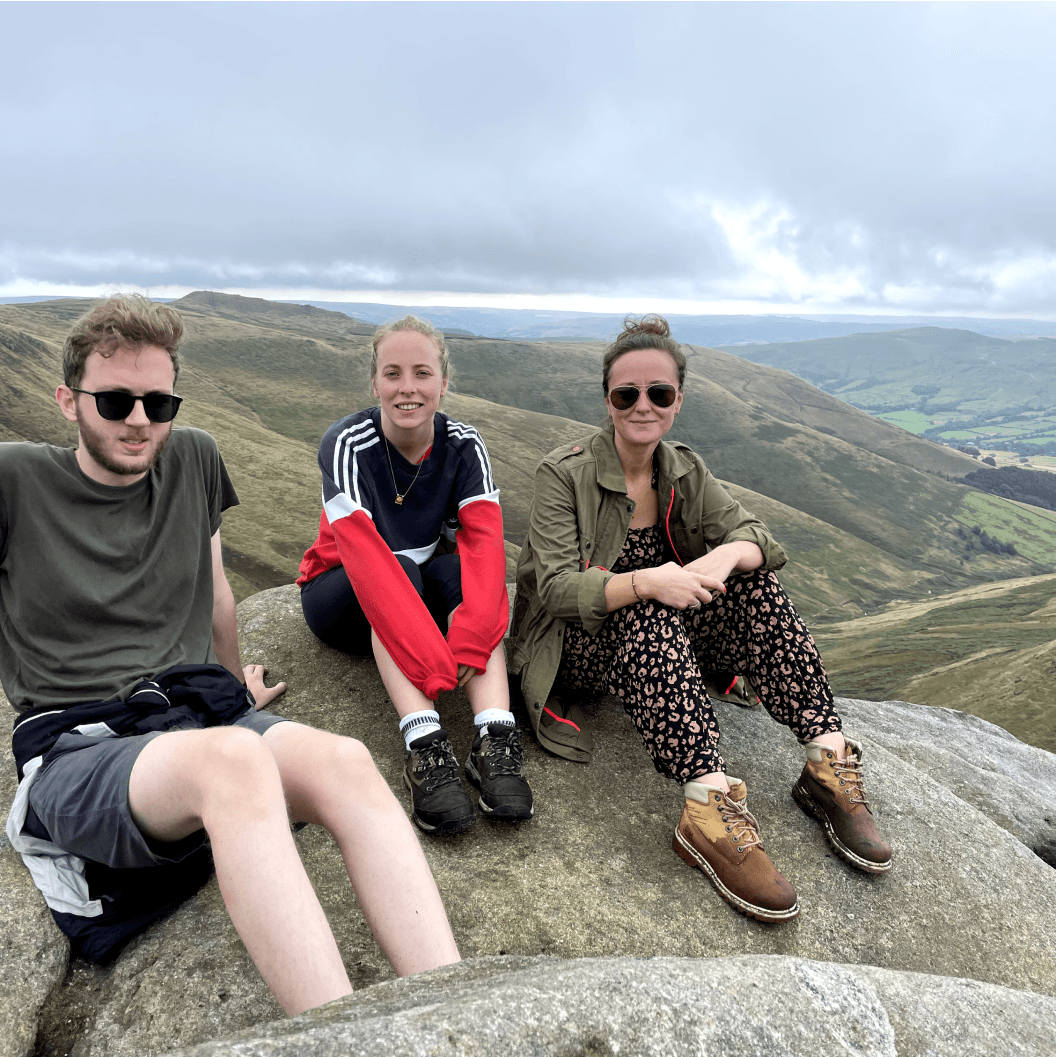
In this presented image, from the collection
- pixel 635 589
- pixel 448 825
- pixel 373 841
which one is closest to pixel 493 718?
pixel 448 825

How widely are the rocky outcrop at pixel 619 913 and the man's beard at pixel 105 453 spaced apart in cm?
305

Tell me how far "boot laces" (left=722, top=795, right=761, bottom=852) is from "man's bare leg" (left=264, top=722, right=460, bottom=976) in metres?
2.69

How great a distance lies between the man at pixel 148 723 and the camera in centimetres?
377

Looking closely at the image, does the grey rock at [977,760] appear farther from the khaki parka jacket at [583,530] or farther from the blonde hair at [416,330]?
the blonde hair at [416,330]

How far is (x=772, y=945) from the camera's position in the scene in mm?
5629

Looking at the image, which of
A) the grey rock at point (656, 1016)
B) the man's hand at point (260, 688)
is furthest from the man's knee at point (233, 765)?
the man's hand at point (260, 688)

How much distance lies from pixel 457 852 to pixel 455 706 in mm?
2219

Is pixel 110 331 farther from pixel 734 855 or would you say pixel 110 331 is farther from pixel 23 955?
pixel 734 855

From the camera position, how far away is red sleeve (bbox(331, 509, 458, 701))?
6469 mm

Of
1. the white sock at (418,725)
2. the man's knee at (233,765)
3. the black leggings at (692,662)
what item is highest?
the man's knee at (233,765)

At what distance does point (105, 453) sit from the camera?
520cm

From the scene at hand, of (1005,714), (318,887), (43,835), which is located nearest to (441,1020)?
(318,887)

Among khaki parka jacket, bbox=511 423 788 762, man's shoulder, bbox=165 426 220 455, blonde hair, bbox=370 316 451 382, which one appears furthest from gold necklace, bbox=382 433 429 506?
man's shoulder, bbox=165 426 220 455

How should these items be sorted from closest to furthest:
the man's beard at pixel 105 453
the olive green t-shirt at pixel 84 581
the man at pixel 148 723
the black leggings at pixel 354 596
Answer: the man at pixel 148 723, the olive green t-shirt at pixel 84 581, the man's beard at pixel 105 453, the black leggings at pixel 354 596
